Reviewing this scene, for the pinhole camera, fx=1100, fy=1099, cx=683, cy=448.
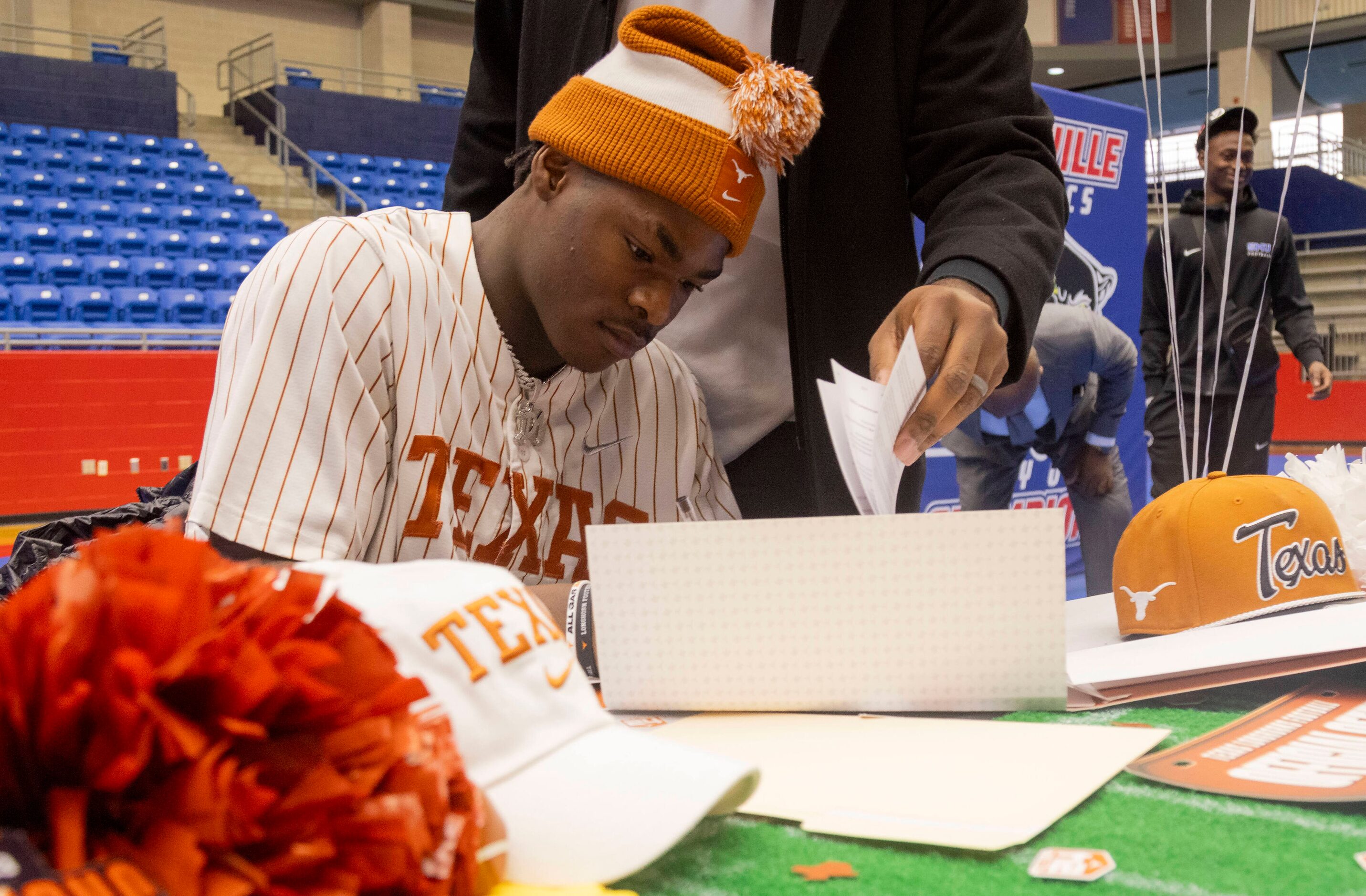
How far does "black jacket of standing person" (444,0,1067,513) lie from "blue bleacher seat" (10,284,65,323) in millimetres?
6287

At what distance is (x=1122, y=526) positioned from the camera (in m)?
2.75

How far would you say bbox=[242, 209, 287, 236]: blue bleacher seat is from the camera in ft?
26.3

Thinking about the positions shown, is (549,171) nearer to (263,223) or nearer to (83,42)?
(263,223)

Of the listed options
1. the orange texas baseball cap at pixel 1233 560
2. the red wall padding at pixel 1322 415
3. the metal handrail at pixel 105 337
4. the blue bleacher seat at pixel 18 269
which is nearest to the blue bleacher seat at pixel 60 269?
the blue bleacher seat at pixel 18 269

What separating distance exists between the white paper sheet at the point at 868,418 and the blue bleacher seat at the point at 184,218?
26.3 feet

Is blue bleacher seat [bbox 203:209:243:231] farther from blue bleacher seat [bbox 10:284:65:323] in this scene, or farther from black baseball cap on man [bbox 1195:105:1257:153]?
black baseball cap on man [bbox 1195:105:1257:153]

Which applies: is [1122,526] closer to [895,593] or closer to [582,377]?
[582,377]

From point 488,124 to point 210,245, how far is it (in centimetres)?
695

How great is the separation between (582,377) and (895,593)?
20.8 inches

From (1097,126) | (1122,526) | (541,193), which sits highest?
(1097,126)

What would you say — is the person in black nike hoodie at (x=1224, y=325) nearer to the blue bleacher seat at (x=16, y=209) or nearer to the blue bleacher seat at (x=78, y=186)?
the blue bleacher seat at (x=16, y=209)

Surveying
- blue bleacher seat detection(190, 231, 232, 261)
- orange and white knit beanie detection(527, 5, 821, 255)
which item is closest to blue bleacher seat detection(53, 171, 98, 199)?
blue bleacher seat detection(190, 231, 232, 261)

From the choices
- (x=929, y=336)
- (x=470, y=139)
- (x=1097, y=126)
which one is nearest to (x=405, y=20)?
(x=1097, y=126)

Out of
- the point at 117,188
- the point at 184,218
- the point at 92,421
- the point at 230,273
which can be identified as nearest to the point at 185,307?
the point at 230,273
